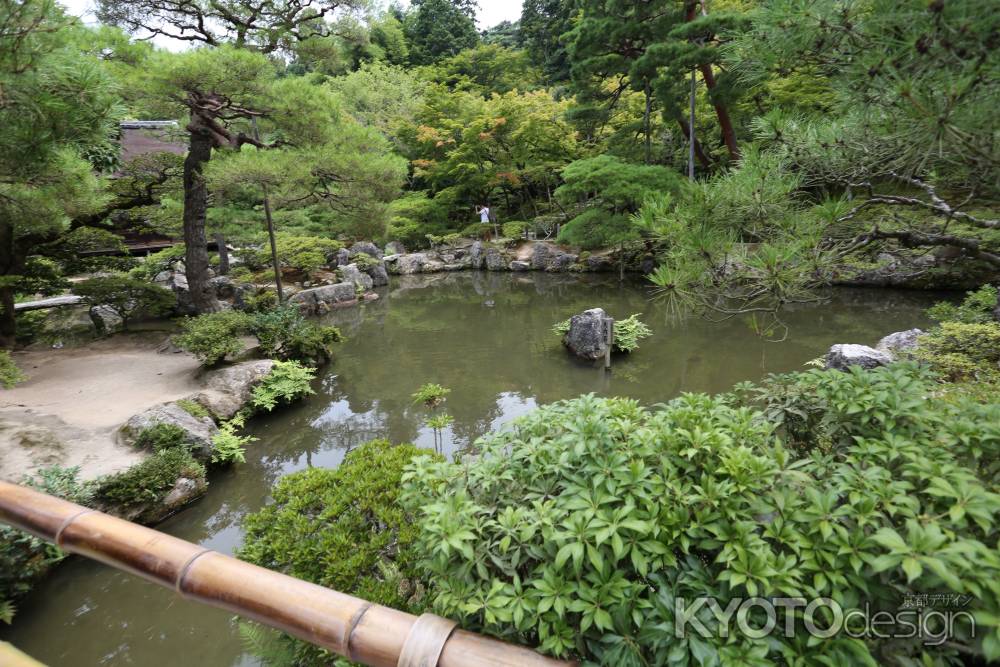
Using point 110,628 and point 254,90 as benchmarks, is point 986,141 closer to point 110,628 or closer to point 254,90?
point 110,628

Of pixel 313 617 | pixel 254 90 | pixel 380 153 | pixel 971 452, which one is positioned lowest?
pixel 313 617

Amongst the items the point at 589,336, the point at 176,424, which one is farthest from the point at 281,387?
the point at 589,336

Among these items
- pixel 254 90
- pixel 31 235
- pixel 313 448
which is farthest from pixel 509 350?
pixel 31 235

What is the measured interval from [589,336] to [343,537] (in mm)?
5315

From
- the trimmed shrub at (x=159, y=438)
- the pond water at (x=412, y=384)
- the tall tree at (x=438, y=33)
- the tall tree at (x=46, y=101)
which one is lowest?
the pond water at (x=412, y=384)

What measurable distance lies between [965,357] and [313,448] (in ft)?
20.3

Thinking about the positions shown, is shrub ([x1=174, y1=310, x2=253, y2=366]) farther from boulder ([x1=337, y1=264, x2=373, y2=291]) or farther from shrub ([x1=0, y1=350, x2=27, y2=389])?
boulder ([x1=337, y1=264, x2=373, y2=291])

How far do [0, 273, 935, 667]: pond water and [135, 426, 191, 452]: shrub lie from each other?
54cm

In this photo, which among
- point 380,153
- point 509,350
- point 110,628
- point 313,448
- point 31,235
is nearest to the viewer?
point 110,628

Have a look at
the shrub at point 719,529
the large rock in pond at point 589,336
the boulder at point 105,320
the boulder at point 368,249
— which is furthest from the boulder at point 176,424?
the boulder at point 368,249

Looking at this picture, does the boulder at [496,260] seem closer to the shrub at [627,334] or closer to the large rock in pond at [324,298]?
the large rock in pond at [324,298]

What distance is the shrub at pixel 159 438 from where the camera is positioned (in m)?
3.93

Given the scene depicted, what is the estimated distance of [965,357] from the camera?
3.75 metres

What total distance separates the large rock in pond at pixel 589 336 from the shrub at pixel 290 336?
3.99 metres
